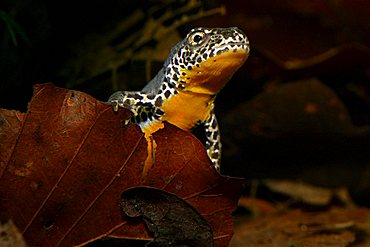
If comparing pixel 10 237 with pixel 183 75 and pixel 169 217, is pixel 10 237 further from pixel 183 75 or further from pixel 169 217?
pixel 183 75

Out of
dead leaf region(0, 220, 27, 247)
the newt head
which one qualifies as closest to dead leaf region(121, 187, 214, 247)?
dead leaf region(0, 220, 27, 247)

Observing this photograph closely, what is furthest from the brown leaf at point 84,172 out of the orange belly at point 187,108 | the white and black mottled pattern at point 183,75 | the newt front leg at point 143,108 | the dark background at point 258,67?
the dark background at point 258,67

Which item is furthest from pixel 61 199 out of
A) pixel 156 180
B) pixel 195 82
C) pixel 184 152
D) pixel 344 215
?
pixel 344 215

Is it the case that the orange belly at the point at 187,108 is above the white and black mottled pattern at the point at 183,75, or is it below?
below

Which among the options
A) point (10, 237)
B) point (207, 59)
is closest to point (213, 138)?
point (207, 59)

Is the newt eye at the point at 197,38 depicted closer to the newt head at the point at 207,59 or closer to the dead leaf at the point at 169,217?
the newt head at the point at 207,59

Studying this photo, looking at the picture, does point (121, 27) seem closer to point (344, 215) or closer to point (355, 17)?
point (355, 17)

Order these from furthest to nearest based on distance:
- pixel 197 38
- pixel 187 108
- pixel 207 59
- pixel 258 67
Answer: pixel 258 67 < pixel 187 108 < pixel 197 38 < pixel 207 59
